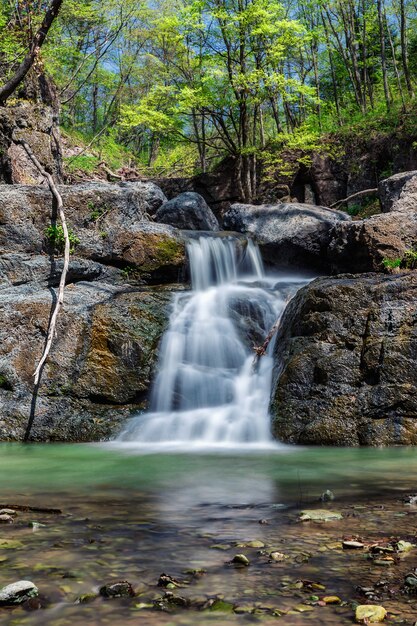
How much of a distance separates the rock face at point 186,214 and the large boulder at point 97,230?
364 centimetres

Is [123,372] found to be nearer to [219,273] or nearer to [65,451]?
[65,451]

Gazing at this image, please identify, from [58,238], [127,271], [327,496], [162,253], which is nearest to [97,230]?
[58,238]

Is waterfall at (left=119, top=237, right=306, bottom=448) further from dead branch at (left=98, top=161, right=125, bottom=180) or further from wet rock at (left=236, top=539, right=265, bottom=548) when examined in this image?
dead branch at (left=98, top=161, right=125, bottom=180)

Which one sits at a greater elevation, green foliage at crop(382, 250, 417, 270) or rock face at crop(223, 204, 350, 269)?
rock face at crop(223, 204, 350, 269)

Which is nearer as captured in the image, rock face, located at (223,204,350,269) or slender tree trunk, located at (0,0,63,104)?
slender tree trunk, located at (0,0,63,104)

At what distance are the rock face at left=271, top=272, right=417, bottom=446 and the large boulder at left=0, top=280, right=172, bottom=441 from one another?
230 cm

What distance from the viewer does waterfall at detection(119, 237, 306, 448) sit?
7.79 meters

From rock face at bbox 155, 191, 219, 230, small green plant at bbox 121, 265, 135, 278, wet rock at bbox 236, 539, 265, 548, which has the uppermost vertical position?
rock face at bbox 155, 191, 219, 230

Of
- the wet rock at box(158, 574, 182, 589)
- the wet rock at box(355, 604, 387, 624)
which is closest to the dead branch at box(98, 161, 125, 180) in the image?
the wet rock at box(158, 574, 182, 589)

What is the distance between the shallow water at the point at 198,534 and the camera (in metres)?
Answer: 1.99

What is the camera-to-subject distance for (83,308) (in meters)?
9.09

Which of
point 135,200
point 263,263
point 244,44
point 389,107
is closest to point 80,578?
point 135,200

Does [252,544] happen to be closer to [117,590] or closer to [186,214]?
[117,590]

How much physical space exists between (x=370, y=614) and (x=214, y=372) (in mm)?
7133
